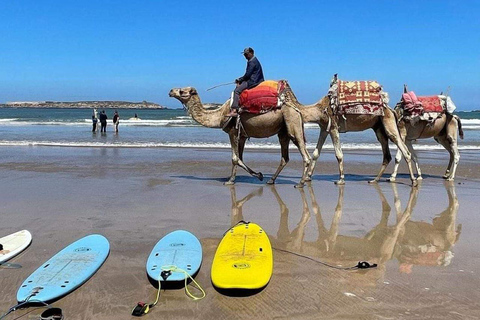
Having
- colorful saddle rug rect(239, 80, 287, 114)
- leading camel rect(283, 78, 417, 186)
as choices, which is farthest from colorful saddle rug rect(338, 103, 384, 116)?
colorful saddle rug rect(239, 80, 287, 114)

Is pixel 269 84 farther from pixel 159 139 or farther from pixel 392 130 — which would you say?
pixel 159 139

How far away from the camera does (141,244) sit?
17.4ft

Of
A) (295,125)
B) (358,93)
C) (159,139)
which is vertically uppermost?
(358,93)

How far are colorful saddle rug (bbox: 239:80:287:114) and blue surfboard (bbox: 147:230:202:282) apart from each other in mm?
4117

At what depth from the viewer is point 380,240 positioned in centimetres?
555

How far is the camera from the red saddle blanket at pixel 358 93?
9609 mm

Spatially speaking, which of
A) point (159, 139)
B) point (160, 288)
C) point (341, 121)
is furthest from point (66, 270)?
point (159, 139)

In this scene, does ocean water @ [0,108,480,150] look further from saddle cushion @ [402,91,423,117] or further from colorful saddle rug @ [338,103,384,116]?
colorful saddle rug @ [338,103,384,116]

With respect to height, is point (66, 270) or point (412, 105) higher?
point (412, 105)

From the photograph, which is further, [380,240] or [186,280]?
[380,240]

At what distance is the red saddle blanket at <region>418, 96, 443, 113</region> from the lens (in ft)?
34.4

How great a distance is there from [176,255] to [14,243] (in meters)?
1.94

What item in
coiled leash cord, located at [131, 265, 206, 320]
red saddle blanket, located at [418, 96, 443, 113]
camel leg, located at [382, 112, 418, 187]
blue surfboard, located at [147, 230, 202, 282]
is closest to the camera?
coiled leash cord, located at [131, 265, 206, 320]

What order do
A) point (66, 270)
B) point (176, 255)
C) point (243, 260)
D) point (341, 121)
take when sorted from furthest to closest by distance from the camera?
point (341, 121), point (176, 255), point (243, 260), point (66, 270)
